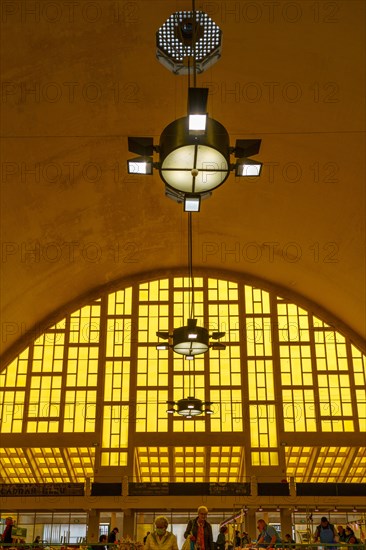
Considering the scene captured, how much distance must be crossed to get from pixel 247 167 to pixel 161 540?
17.4ft

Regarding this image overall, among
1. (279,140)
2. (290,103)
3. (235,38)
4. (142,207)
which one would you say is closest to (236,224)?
(142,207)

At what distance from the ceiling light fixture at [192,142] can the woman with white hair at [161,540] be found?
4.58 m

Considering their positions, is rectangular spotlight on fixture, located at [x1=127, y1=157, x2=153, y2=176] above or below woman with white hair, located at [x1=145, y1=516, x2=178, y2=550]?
above

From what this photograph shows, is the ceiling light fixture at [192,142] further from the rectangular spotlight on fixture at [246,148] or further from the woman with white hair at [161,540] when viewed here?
the woman with white hair at [161,540]

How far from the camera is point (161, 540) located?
8.21m

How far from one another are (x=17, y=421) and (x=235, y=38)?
18.2m

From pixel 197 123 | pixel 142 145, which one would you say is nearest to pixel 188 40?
pixel 142 145

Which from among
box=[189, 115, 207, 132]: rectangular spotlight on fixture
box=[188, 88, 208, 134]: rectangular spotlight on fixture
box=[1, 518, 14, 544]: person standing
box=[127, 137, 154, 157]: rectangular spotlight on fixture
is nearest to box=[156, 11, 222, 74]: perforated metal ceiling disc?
box=[127, 137, 154, 157]: rectangular spotlight on fixture

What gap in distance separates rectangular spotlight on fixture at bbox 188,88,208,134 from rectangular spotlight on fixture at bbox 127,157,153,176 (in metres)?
0.99

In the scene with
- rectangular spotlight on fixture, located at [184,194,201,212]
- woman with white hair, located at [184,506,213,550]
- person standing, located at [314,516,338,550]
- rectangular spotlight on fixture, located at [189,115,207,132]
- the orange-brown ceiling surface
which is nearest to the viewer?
rectangular spotlight on fixture, located at [189,115,207,132]

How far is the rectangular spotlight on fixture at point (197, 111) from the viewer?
545cm

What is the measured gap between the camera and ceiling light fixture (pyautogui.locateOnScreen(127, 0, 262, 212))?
554 cm

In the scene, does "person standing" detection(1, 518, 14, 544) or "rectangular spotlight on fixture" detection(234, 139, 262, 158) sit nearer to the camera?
"rectangular spotlight on fixture" detection(234, 139, 262, 158)

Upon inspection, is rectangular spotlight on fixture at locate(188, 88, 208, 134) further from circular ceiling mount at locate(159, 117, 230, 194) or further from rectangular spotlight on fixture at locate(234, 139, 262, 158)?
rectangular spotlight on fixture at locate(234, 139, 262, 158)
